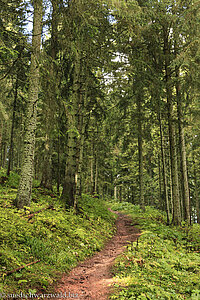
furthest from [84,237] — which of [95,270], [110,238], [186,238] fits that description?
[186,238]

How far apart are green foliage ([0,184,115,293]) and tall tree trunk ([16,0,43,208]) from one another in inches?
21.0

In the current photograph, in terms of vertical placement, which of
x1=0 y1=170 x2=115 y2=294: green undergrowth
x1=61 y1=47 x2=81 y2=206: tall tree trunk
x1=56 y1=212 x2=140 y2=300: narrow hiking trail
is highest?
x1=61 y1=47 x2=81 y2=206: tall tree trunk

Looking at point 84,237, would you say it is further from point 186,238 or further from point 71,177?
point 186,238

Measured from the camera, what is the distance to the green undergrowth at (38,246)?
3.99 meters

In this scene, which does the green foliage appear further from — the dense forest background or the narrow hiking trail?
the dense forest background

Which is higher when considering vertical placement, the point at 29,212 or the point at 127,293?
the point at 29,212

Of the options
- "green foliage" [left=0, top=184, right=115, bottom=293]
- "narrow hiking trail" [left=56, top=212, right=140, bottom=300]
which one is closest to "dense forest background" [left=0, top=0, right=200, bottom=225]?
"green foliage" [left=0, top=184, right=115, bottom=293]

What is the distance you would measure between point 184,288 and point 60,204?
248 inches

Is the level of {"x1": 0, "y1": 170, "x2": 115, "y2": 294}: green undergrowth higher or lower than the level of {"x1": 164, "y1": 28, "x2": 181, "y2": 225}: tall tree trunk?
lower

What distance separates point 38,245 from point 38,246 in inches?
1.4

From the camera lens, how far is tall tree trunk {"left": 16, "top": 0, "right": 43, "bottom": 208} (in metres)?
7.20

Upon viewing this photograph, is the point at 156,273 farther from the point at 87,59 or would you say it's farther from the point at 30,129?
the point at 87,59

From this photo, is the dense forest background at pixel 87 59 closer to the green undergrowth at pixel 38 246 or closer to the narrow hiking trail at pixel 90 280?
the green undergrowth at pixel 38 246

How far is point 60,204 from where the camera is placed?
376 inches
